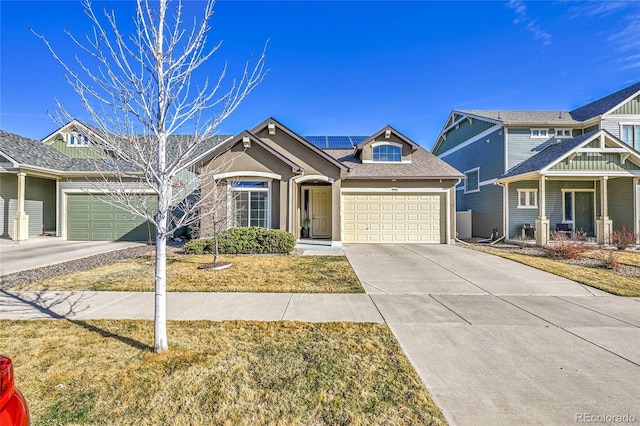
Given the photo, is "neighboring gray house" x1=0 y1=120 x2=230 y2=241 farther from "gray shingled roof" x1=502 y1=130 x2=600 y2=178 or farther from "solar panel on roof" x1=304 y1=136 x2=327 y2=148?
"gray shingled roof" x1=502 y1=130 x2=600 y2=178

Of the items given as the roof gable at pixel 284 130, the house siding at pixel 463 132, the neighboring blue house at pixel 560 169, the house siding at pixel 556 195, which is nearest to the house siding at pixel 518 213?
the neighboring blue house at pixel 560 169

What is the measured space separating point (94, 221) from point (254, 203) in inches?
367

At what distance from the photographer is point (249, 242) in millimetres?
11359

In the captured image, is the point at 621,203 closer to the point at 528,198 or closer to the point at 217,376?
the point at 528,198

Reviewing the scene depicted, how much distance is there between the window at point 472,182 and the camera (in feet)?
66.3

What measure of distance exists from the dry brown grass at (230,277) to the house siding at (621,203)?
16837 millimetres

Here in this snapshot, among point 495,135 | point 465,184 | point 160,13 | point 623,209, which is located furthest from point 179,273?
point 623,209

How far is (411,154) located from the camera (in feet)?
53.4

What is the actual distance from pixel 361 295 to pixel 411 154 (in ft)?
39.1

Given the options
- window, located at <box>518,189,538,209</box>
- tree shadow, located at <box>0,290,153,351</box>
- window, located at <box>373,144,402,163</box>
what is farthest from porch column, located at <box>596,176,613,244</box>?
tree shadow, located at <box>0,290,153,351</box>

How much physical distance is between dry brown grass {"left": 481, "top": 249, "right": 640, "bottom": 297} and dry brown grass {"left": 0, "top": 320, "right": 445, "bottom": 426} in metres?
6.25

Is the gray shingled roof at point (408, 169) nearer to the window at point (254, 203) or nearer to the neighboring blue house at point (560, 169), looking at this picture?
the neighboring blue house at point (560, 169)

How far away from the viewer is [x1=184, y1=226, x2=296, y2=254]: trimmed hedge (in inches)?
443

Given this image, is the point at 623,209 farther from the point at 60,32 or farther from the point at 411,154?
the point at 60,32
